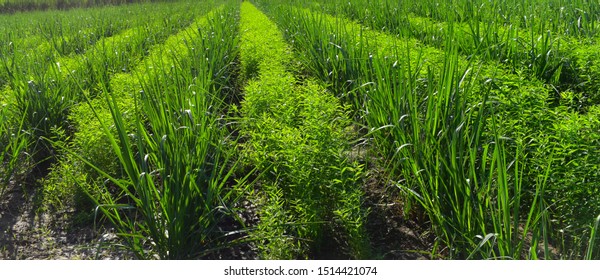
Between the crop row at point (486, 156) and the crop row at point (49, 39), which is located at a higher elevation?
the crop row at point (486, 156)

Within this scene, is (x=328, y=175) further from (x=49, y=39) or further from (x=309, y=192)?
(x=49, y=39)

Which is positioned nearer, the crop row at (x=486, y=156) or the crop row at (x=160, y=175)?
the crop row at (x=486, y=156)

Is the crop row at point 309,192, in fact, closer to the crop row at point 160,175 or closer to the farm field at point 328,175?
the farm field at point 328,175

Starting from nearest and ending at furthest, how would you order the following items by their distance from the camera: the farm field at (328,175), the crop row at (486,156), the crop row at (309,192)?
the crop row at (486,156) < the farm field at (328,175) < the crop row at (309,192)

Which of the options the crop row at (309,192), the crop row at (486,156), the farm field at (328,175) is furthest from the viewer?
the crop row at (309,192)

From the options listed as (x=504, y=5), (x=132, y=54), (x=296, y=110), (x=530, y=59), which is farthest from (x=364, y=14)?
(x=296, y=110)

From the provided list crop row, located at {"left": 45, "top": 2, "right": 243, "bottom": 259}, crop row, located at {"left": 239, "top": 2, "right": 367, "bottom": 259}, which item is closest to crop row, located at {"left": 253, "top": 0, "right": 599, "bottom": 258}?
crop row, located at {"left": 239, "top": 2, "right": 367, "bottom": 259}

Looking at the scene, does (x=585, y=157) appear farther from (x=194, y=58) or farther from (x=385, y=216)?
(x=194, y=58)

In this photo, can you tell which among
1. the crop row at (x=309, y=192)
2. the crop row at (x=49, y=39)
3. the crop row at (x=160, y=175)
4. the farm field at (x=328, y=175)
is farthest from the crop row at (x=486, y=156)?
the crop row at (x=49, y=39)

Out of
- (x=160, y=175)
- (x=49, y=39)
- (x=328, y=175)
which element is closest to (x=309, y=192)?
(x=328, y=175)

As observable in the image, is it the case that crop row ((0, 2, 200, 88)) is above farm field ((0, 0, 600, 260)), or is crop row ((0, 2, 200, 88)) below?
below

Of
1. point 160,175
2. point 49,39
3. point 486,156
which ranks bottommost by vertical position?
point 49,39

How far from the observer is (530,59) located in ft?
12.9

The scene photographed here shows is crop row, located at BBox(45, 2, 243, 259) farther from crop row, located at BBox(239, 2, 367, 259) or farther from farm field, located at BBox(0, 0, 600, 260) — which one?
crop row, located at BBox(239, 2, 367, 259)
